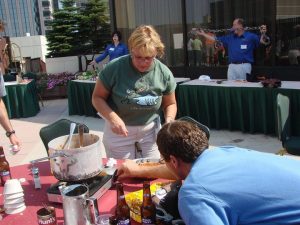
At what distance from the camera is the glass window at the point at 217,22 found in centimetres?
718

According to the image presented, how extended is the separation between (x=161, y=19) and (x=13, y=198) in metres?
7.51

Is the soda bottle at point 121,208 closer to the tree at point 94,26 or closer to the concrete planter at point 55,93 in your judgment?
the concrete planter at point 55,93

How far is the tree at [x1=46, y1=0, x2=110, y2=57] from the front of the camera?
16156mm

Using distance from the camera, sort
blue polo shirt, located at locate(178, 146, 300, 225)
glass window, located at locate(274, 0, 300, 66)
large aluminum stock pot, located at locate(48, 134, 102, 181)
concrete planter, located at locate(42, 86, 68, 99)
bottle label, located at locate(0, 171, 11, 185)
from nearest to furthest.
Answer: blue polo shirt, located at locate(178, 146, 300, 225) → large aluminum stock pot, located at locate(48, 134, 102, 181) → bottle label, located at locate(0, 171, 11, 185) → glass window, located at locate(274, 0, 300, 66) → concrete planter, located at locate(42, 86, 68, 99)

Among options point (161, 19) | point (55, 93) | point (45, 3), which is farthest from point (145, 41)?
point (45, 3)

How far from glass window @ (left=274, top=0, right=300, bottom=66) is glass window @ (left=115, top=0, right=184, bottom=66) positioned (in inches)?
83.3

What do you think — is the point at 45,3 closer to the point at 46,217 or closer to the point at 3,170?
the point at 3,170

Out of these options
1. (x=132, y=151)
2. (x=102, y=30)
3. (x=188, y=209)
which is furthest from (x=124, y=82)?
(x=102, y=30)

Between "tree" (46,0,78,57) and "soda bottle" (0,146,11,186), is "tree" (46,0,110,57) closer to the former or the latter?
"tree" (46,0,78,57)

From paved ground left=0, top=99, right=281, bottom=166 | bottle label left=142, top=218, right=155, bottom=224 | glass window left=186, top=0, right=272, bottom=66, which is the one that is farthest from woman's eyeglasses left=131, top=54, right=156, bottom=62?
glass window left=186, top=0, right=272, bottom=66

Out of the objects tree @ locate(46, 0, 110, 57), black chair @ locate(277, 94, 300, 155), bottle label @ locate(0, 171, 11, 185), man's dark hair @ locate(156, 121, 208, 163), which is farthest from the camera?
tree @ locate(46, 0, 110, 57)

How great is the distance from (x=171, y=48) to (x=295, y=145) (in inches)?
212

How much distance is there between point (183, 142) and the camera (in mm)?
1423

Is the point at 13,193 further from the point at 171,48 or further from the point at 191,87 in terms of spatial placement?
the point at 171,48
